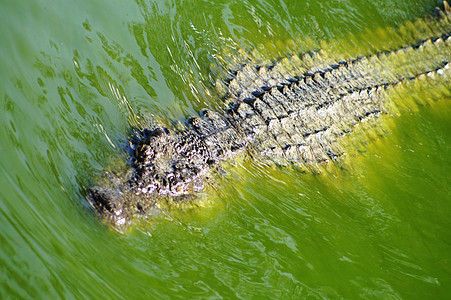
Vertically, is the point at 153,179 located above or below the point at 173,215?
above

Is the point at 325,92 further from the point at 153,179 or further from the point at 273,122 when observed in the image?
the point at 153,179

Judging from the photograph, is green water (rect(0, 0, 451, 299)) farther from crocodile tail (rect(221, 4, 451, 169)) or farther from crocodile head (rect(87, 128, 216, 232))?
crocodile tail (rect(221, 4, 451, 169))

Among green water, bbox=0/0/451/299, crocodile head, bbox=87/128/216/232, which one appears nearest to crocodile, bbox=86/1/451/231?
crocodile head, bbox=87/128/216/232

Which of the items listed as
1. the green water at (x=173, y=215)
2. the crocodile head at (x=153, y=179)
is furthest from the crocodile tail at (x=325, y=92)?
the crocodile head at (x=153, y=179)

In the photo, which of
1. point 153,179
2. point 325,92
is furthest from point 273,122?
point 153,179

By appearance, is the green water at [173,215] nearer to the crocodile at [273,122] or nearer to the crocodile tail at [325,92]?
the crocodile at [273,122]
